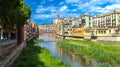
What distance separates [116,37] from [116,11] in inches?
1856

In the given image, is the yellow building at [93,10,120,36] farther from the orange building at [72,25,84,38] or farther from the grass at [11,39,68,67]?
the grass at [11,39,68,67]

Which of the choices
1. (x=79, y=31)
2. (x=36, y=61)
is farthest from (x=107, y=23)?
(x=36, y=61)

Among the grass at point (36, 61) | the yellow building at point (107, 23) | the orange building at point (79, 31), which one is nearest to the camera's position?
the grass at point (36, 61)

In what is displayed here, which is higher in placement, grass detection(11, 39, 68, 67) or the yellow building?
the yellow building

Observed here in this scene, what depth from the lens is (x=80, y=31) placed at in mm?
128625

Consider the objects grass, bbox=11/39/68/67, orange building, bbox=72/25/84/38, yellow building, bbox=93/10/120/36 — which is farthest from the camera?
orange building, bbox=72/25/84/38

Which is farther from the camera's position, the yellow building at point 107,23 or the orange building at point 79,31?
the orange building at point 79,31

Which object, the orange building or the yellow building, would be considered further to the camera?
the orange building

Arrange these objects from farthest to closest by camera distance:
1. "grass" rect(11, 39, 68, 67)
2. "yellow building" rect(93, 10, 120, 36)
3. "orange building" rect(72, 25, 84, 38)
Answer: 1. "orange building" rect(72, 25, 84, 38)
2. "yellow building" rect(93, 10, 120, 36)
3. "grass" rect(11, 39, 68, 67)

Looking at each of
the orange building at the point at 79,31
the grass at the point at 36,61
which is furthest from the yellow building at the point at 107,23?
the grass at the point at 36,61

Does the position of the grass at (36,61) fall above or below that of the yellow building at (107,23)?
below

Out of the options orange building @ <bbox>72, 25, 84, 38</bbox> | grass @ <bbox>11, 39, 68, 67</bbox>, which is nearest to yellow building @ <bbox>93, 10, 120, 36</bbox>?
orange building @ <bbox>72, 25, 84, 38</bbox>

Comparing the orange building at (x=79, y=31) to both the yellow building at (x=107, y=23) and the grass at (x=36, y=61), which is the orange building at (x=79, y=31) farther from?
the grass at (x=36, y=61)

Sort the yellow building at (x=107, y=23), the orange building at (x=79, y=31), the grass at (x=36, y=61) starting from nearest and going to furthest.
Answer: the grass at (x=36, y=61)
the yellow building at (x=107, y=23)
the orange building at (x=79, y=31)
